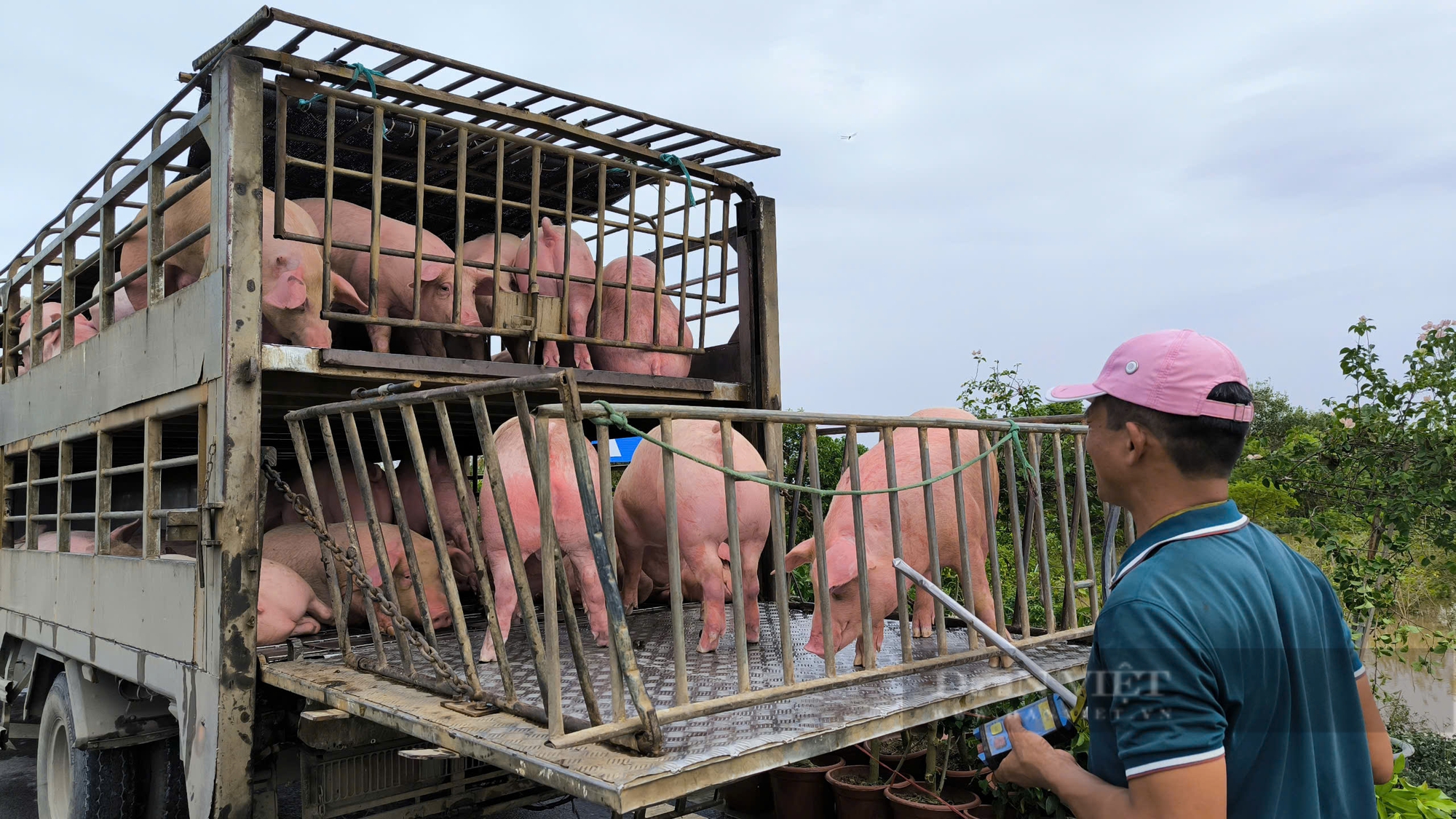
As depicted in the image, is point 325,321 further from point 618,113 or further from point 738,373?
point 738,373

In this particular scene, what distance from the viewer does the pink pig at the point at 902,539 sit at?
380 centimetres

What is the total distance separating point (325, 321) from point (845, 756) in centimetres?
341

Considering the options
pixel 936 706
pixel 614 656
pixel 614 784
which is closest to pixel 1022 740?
pixel 614 784

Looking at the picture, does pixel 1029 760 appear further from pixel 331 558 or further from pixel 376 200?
pixel 376 200

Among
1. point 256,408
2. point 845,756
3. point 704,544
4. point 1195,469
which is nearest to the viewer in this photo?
point 1195,469

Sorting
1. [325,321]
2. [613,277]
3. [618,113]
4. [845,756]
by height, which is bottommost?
[845,756]

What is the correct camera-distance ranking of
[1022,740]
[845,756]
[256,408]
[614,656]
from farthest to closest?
[845,756] → [256,408] → [614,656] → [1022,740]

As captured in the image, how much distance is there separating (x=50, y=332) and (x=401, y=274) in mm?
2397

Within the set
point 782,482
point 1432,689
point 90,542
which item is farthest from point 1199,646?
point 1432,689

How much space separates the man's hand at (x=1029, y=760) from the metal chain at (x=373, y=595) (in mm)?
1874

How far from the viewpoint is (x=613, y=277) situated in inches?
222

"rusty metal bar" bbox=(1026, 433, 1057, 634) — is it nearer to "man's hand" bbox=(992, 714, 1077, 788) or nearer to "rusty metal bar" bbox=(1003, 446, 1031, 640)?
"rusty metal bar" bbox=(1003, 446, 1031, 640)

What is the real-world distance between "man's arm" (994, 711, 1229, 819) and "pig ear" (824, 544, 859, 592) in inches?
71.8

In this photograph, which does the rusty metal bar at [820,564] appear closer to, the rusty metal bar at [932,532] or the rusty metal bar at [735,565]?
the rusty metal bar at [735,565]
